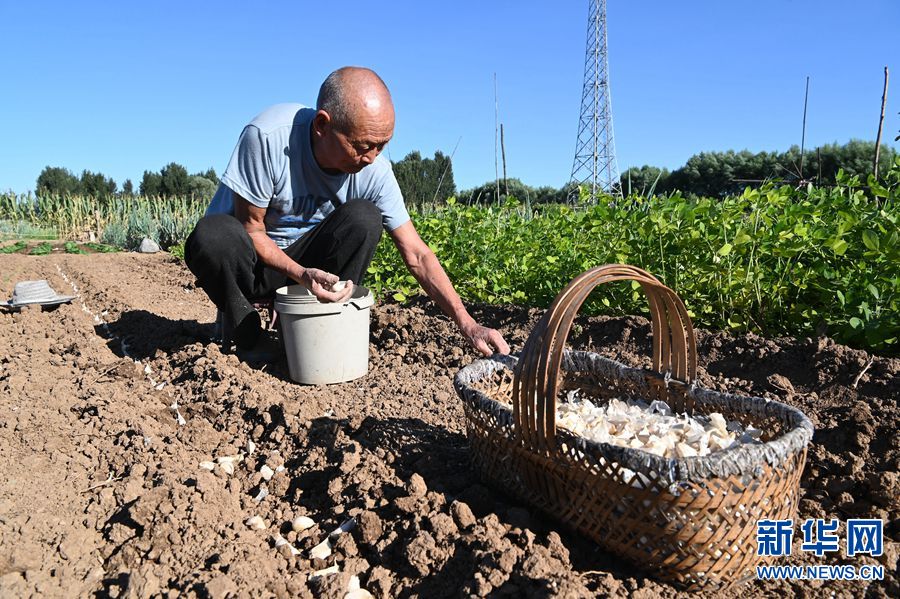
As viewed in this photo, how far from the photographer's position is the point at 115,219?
1383cm

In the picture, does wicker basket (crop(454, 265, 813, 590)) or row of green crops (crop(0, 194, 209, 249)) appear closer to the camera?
wicker basket (crop(454, 265, 813, 590))

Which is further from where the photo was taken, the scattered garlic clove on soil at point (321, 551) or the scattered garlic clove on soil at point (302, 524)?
the scattered garlic clove on soil at point (302, 524)

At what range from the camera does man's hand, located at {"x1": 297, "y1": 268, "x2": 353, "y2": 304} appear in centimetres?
266

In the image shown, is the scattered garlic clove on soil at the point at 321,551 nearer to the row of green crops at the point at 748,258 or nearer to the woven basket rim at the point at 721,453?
the woven basket rim at the point at 721,453

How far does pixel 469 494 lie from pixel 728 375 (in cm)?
162

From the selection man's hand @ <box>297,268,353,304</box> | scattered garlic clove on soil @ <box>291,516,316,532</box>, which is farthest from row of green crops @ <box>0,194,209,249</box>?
scattered garlic clove on soil @ <box>291,516,316,532</box>

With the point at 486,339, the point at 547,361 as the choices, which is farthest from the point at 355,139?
the point at 547,361

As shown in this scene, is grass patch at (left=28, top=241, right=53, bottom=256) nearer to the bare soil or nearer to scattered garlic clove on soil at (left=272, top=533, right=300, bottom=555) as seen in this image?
the bare soil

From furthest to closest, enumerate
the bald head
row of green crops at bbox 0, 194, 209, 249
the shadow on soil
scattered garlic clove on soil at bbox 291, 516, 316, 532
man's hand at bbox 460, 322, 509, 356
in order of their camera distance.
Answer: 1. row of green crops at bbox 0, 194, 209, 249
2. the shadow on soil
3. the bald head
4. man's hand at bbox 460, 322, 509, 356
5. scattered garlic clove on soil at bbox 291, 516, 316, 532

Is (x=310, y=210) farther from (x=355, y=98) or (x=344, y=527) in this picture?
(x=344, y=527)

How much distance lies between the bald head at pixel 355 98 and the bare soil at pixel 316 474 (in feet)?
Result: 3.84

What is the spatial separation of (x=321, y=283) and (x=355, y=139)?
63 cm

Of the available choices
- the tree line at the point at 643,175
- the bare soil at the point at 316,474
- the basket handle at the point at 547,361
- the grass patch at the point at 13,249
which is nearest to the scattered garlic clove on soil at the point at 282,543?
the bare soil at the point at 316,474

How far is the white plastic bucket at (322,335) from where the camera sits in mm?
2768
